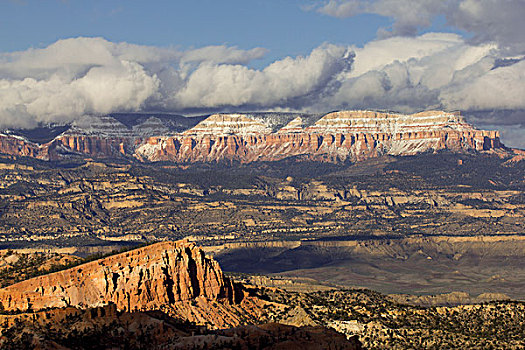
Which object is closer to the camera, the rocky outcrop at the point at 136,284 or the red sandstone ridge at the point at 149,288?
the rocky outcrop at the point at 136,284

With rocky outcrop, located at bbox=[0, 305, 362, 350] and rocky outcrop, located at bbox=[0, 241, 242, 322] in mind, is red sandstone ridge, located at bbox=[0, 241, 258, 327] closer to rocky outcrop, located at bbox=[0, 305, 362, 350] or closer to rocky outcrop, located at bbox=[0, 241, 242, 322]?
rocky outcrop, located at bbox=[0, 241, 242, 322]

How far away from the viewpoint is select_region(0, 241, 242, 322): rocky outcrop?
154 metres

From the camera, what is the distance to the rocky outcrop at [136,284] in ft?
504

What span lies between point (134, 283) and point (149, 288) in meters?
2.36

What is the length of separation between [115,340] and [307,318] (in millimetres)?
50352

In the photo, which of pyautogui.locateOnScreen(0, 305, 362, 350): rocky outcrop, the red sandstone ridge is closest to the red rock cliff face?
the red sandstone ridge

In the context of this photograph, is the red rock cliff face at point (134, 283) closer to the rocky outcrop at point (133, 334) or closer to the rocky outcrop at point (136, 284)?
the rocky outcrop at point (136, 284)

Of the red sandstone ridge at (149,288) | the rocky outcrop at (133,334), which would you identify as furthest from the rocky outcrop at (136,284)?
the rocky outcrop at (133,334)

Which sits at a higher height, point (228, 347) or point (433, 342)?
point (228, 347)

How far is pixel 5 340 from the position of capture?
11844 centimetres

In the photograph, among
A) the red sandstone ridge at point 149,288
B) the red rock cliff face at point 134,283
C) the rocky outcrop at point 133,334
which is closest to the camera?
the rocky outcrop at point 133,334

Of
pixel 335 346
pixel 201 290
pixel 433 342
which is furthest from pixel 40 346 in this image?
pixel 433 342

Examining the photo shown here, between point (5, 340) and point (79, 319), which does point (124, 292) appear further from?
point (5, 340)

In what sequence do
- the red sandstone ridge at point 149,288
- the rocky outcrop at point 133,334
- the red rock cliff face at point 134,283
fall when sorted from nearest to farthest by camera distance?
the rocky outcrop at point 133,334, the red rock cliff face at point 134,283, the red sandstone ridge at point 149,288
